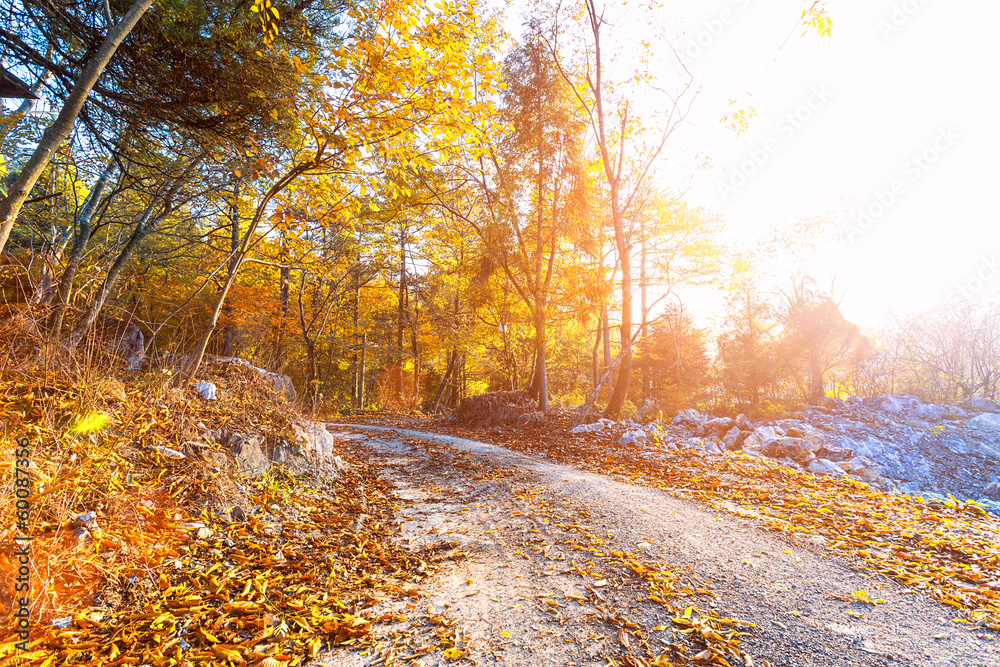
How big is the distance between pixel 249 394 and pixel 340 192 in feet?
9.51

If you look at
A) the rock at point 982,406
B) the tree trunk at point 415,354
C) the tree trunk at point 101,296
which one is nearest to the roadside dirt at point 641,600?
the tree trunk at point 101,296

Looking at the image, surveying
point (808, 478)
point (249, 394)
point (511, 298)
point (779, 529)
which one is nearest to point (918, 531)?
point (779, 529)

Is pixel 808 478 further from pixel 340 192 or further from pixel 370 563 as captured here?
pixel 340 192

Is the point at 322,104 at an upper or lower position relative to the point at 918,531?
upper

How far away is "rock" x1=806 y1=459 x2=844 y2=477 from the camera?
6.06 m

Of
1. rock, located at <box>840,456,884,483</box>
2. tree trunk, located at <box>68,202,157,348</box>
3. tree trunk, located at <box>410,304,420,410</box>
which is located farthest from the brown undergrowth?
tree trunk, located at <box>410,304,420,410</box>

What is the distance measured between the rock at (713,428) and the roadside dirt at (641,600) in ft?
13.7

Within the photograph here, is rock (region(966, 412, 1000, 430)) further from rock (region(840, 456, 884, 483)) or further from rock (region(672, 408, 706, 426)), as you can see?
rock (region(672, 408, 706, 426))

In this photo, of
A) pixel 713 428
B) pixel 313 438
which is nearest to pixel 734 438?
pixel 713 428

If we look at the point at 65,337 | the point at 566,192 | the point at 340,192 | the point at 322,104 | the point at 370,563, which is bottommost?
the point at 370,563

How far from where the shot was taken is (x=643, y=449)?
289 inches

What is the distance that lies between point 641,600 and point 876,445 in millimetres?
8460

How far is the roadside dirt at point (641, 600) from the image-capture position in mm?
2047

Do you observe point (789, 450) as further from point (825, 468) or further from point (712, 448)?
point (712, 448)
